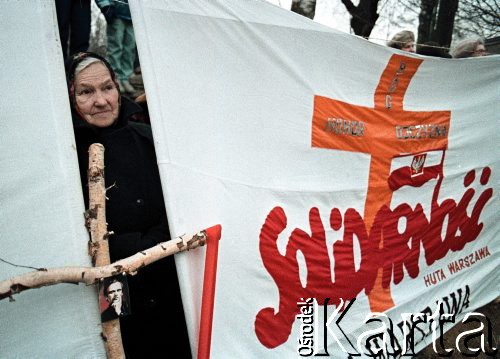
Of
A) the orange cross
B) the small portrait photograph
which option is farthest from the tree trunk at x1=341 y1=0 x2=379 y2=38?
the small portrait photograph

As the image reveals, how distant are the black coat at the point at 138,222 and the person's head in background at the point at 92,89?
0.16ft

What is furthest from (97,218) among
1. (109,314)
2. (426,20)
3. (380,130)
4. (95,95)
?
(426,20)

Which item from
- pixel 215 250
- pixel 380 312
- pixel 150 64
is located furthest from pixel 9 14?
pixel 380 312

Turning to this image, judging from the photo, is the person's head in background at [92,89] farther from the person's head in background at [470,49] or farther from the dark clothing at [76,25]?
the person's head in background at [470,49]

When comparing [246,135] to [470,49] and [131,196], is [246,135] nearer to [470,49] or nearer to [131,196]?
[131,196]

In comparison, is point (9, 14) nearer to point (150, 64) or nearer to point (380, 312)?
point (150, 64)

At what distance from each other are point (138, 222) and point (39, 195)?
15.8 inches

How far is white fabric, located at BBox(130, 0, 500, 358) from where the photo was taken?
1.38 m

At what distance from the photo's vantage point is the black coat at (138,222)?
1.42 metres

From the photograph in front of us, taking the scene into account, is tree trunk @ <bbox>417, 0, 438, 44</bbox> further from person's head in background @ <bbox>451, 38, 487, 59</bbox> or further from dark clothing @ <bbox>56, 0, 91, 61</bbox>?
dark clothing @ <bbox>56, 0, 91, 61</bbox>

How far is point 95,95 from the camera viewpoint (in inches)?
56.7

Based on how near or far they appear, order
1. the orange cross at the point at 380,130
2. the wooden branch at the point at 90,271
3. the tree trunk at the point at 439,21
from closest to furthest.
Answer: the wooden branch at the point at 90,271 → the orange cross at the point at 380,130 → the tree trunk at the point at 439,21

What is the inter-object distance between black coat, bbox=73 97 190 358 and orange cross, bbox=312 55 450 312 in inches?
35.0

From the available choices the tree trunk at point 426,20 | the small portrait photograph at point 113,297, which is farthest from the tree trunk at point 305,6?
the tree trunk at point 426,20
